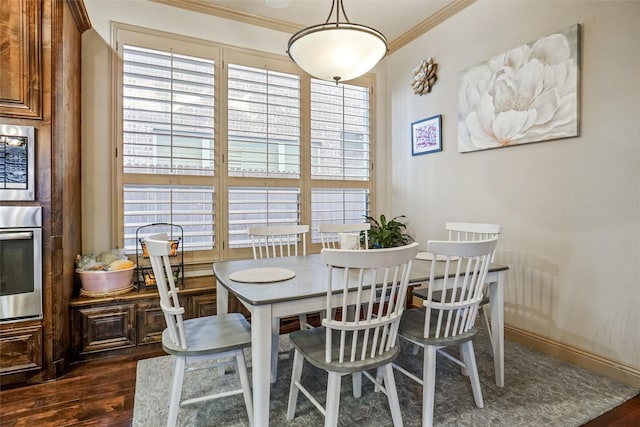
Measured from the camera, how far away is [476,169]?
10.1 ft

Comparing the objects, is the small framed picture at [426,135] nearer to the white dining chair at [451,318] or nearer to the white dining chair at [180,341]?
the white dining chair at [451,318]

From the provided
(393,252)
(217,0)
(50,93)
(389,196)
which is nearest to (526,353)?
(393,252)

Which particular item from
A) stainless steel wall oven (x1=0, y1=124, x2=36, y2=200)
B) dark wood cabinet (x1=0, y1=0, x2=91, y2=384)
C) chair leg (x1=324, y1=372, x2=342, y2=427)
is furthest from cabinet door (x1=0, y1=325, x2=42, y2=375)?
chair leg (x1=324, y1=372, x2=342, y2=427)

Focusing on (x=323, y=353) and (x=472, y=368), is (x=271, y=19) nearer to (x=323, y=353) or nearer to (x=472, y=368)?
(x=323, y=353)

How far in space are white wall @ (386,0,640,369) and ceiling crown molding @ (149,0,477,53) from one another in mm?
101

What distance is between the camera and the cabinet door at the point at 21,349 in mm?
2068

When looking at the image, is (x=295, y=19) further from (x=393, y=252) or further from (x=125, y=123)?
(x=393, y=252)

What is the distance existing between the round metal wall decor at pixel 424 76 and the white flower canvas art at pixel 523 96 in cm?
40

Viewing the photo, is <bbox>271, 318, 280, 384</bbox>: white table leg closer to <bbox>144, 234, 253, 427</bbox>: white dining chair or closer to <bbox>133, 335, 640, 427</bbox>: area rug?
<bbox>133, 335, 640, 427</bbox>: area rug

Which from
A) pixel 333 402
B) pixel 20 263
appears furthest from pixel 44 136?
pixel 333 402

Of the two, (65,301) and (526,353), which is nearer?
(65,301)

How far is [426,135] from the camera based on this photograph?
3.59 meters

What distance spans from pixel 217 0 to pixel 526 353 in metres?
3.97

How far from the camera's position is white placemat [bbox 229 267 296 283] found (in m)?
1.77
